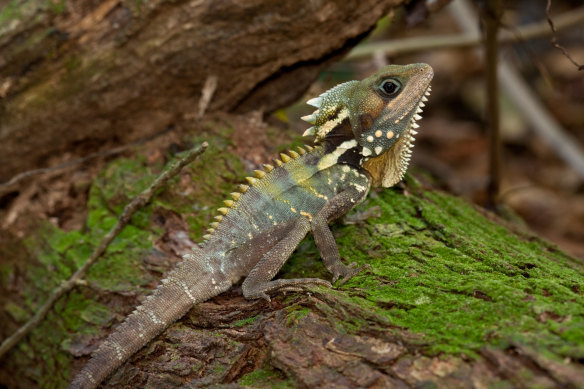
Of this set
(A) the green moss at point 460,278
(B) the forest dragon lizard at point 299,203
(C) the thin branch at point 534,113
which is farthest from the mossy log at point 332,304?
(C) the thin branch at point 534,113

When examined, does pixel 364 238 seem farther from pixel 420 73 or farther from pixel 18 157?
pixel 18 157

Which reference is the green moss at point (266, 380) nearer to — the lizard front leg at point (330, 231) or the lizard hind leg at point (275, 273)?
the lizard hind leg at point (275, 273)

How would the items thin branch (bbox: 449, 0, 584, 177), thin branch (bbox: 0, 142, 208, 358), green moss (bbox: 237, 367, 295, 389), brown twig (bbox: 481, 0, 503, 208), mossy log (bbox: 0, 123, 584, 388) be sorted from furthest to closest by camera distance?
1. thin branch (bbox: 449, 0, 584, 177)
2. brown twig (bbox: 481, 0, 503, 208)
3. thin branch (bbox: 0, 142, 208, 358)
4. green moss (bbox: 237, 367, 295, 389)
5. mossy log (bbox: 0, 123, 584, 388)

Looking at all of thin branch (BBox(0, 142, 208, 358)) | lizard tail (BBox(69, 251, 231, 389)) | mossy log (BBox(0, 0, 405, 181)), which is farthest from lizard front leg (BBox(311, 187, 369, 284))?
mossy log (BBox(0, 0, 405, 181))

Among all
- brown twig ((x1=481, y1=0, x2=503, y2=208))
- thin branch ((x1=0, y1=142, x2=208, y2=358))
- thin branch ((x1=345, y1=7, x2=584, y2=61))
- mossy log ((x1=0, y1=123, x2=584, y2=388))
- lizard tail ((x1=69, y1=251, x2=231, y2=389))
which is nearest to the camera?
mossy log ((x1=0, y1=123, x2=584, y2=388))

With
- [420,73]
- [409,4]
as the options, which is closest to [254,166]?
[420,73]

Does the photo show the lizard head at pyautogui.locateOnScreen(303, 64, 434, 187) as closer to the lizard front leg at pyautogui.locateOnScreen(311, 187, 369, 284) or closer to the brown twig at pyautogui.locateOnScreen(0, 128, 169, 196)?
the lizard front leg at pyautogui.locateOnScreen(311, 187, 369, 284)

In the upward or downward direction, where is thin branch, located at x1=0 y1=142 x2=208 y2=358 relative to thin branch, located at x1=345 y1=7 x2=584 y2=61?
upward
